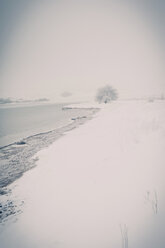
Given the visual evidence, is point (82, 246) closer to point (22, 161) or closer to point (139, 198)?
point (139, 198)

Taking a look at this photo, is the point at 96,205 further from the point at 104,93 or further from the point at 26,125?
the point at 104,93

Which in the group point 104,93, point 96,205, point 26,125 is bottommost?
point 96,205

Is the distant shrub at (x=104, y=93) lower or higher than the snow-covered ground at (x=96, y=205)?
higher

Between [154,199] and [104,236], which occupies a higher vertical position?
[154,199]

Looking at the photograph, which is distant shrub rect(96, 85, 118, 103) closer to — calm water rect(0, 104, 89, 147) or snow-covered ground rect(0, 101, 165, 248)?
calm water rect(0, 104, 89, 147)

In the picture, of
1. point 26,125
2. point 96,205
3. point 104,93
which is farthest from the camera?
point 104,93

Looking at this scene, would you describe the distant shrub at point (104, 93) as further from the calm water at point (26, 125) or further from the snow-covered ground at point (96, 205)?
the snow-covered ground at point (96, 205)

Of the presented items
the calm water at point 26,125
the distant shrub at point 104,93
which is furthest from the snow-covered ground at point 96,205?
the distant shrub at point 104,93

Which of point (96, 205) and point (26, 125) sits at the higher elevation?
point (26, 125)

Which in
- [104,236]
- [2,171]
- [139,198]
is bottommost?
[2,171]

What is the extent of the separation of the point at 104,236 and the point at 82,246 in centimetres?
59

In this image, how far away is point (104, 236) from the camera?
10.5ft

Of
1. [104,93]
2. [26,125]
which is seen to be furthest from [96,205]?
[104,93]

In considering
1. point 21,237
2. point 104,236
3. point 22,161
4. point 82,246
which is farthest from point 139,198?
point 22,161
